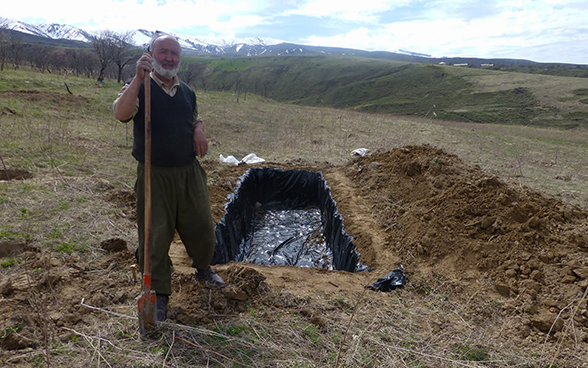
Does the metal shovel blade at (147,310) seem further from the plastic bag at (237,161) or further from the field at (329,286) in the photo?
the plastic bag at (237,161)

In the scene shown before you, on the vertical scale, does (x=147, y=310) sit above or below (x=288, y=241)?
above

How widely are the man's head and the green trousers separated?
577mm

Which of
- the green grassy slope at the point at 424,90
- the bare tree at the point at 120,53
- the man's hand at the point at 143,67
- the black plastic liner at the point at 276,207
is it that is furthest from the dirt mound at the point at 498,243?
the bare tree at the point at 120,53

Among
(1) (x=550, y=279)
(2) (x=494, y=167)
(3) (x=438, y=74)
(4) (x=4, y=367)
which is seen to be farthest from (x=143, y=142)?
(3) (x=438, y=74)

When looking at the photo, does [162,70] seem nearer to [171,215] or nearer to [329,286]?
[171,215]

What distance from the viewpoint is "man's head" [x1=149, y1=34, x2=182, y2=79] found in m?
2.01

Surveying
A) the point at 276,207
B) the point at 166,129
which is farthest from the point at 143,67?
the point at 276,207

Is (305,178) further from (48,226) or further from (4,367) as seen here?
(4,367)

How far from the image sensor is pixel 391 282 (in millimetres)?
2875

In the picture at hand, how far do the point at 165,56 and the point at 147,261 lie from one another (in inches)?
47.8

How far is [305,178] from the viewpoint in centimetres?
698

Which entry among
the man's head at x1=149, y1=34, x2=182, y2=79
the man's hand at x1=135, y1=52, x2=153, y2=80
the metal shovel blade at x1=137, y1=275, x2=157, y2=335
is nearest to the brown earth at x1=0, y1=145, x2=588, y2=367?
the metal shovel blade at x1=137, y1=275, x2=157, y2=335

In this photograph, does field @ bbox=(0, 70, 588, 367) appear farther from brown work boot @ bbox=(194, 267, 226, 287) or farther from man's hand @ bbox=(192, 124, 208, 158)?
man's hand @ bbox=(192, 124, 208, 158)

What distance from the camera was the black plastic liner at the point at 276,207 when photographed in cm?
412
